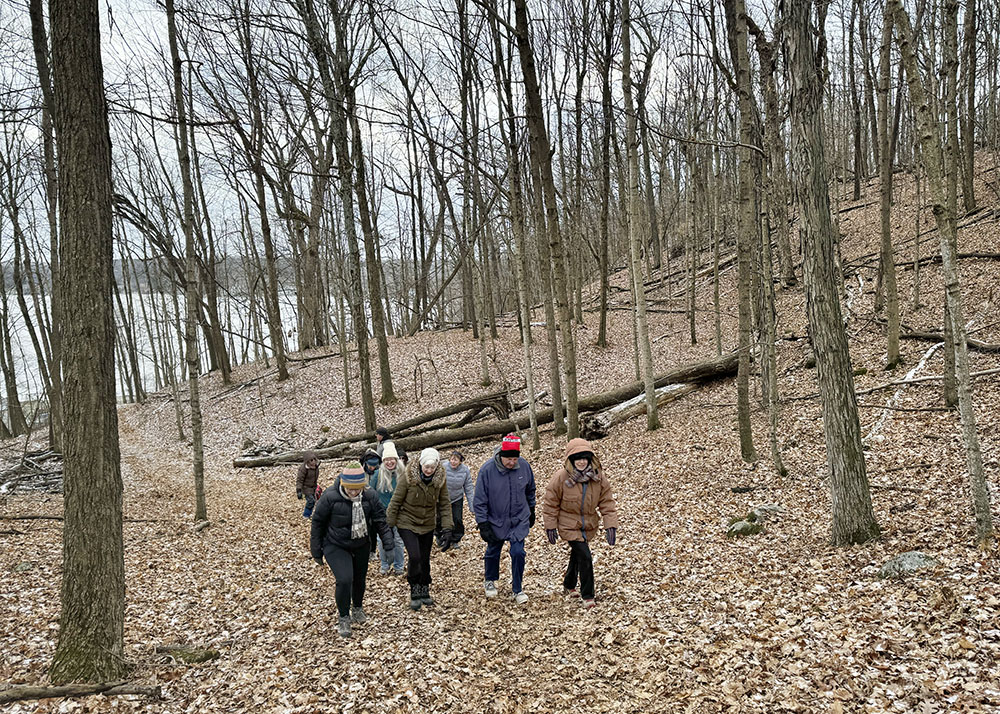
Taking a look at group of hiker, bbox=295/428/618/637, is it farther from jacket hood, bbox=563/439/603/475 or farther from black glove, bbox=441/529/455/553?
black glove, bbox=441/529/455/553

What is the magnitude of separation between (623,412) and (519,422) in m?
2.87

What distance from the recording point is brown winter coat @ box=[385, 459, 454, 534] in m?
6.52

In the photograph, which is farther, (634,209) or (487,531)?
(634,209)

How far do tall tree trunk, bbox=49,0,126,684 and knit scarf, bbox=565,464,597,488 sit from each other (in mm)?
4139

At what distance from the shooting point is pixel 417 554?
21.6ft

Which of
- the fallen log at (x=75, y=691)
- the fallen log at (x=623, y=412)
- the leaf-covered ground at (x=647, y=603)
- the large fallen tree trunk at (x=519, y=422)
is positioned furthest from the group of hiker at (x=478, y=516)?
the large fallen tree trunk at (x=519, y=422)

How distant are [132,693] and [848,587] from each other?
6.14 meters

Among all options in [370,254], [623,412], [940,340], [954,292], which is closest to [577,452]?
[954,292]

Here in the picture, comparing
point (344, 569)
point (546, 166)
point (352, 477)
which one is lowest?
point (344, 569)

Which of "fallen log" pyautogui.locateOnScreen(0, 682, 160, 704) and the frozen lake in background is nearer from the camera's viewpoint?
"fallen log" pyautogui.locateOnScreen(0, 682, 160, 704)

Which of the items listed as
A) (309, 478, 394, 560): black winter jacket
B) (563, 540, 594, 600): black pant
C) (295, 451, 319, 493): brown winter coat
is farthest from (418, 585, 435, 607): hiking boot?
(295, 451, 319, 493): brown winter coat

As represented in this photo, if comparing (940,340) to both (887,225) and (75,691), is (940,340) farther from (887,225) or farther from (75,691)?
(75,691)

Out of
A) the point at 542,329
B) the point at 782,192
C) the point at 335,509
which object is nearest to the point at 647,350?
the point at 782,192

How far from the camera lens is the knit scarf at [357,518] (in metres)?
5.93
